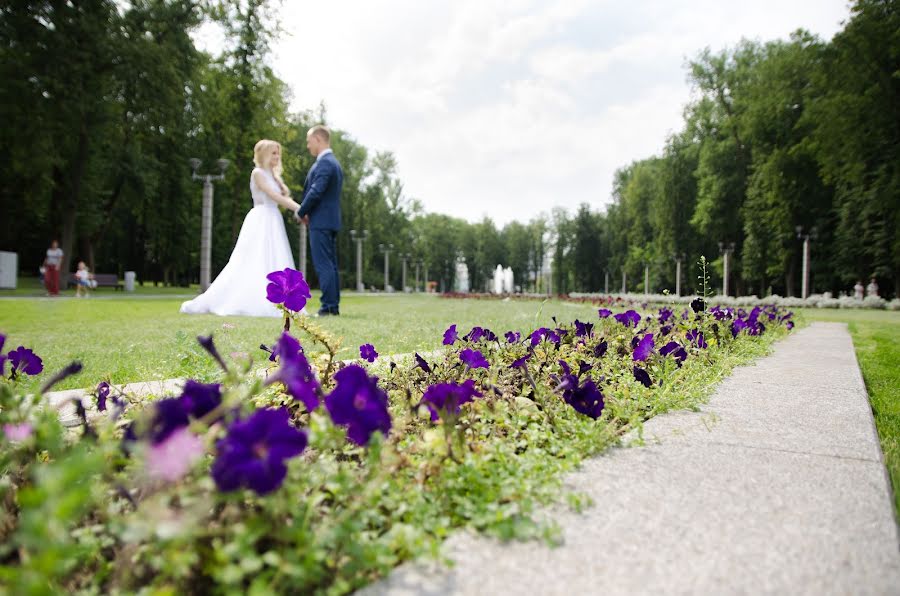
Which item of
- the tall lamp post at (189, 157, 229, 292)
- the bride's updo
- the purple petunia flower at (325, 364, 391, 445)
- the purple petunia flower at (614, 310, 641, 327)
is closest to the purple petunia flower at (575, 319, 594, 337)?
the purple petunia flower at (614, 310, 641, 327)

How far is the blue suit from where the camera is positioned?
9.27 metres

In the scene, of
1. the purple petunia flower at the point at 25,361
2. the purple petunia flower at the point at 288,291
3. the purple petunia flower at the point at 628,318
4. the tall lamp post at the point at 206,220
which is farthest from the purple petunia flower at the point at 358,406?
the tall lamp post at the point at 206,220

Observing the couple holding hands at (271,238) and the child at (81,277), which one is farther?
the child at (81,277)

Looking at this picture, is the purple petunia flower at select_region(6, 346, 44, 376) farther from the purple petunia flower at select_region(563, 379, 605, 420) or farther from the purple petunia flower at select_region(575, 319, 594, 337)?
the purple petunia flower at select_region(575, 319, 594, 337)

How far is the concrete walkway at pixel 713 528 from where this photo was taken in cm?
102

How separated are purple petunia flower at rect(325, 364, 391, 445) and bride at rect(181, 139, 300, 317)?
7648 millimetres

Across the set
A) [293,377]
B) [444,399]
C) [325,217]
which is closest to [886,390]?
[444,399]

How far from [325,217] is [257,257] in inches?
51.3

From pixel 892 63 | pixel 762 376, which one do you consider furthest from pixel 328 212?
pixel 892 63

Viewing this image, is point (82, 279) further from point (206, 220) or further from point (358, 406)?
point (358, 406)

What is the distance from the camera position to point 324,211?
9578mm

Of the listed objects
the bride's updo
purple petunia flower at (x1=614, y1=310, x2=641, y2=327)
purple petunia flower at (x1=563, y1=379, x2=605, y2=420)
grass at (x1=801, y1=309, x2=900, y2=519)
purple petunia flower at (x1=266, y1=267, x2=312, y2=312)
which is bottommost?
grass at (x1=801, y1=309, x2=900, y2=519)

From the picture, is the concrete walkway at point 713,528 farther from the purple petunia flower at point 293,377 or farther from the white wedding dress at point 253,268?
the white wedding dress at point 253,268

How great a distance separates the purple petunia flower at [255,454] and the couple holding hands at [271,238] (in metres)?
7.90
